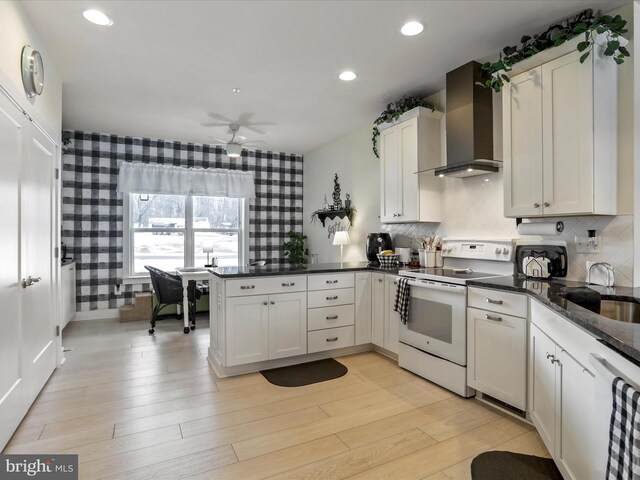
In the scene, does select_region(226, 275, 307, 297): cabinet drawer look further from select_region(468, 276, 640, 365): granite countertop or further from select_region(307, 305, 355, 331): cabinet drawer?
select_region(468, 276, 640, 365): granite countertop

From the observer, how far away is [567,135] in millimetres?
2268

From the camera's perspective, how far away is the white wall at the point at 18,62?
80.3 inches

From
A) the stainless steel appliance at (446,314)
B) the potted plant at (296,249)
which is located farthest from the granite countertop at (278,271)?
the potted plant at (296,249)

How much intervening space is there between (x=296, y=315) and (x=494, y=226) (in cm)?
186

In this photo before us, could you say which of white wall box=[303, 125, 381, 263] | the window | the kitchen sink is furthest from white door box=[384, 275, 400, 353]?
the window

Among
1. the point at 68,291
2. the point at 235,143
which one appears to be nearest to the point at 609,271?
the point at 235,143

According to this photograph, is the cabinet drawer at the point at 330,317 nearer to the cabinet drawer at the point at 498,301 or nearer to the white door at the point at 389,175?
the white door at the point at 389,175

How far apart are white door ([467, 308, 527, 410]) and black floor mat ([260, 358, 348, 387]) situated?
1.12m

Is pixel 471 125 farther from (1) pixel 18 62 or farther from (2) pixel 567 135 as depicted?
(1) pixel 18 62

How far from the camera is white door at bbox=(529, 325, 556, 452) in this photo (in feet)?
5.79

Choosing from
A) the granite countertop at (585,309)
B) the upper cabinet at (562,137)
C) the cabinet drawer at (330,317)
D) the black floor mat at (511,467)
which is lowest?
the black floor mat at (511,467)

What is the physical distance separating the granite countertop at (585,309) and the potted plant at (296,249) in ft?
12.2

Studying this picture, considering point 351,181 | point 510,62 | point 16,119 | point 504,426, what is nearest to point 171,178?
point 351,181

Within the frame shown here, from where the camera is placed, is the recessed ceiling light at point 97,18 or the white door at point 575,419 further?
the recessed ceiling light at point 97,18
